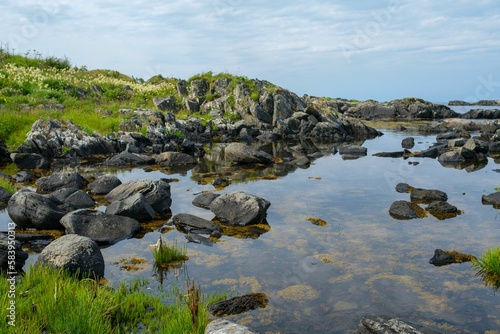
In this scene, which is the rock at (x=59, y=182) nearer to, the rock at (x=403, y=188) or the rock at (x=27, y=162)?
the rock at (x=27, y=162)

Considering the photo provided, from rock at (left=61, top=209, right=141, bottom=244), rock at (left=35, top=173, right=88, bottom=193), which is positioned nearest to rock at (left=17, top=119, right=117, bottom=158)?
rock at (left=35, top=173, right=88, bottom=193)

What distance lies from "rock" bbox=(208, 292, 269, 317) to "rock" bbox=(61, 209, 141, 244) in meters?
5.51

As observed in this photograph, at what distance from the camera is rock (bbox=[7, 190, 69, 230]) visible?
14039 millimetres

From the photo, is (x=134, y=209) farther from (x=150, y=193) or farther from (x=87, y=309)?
(x=87, y=309)

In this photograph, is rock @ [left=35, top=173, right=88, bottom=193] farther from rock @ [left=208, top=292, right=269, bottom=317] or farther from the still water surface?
rock @ [left=208, top=292, right=269, bottom=317]

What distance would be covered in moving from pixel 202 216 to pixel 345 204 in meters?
6.14

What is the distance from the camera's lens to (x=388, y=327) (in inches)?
301

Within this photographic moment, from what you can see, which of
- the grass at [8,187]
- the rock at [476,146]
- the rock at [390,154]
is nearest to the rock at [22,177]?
the grass at [8,187]

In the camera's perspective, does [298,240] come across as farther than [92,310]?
Yes

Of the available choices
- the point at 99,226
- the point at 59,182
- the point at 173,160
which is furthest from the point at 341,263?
the point at 173,160

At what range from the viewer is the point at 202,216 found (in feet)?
52.8

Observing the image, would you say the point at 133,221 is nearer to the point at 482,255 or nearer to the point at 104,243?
the point at 104,243

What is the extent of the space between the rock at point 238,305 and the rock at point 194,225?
4945 mm

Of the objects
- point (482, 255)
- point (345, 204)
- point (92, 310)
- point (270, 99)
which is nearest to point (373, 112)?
point (270, 99)
